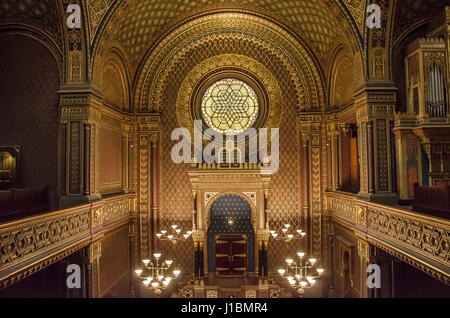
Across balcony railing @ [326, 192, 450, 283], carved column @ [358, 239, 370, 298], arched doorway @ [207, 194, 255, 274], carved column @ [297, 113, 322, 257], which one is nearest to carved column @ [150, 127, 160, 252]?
arched doorway @ [207, 194, 255, 274]

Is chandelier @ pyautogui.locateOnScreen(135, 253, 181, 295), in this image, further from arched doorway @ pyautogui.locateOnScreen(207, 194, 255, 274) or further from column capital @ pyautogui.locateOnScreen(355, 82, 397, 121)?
column capital @ pyautogui.locateOnScreen(355, 82, 397, 121)

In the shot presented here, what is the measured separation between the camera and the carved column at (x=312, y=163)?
13141 millimetres

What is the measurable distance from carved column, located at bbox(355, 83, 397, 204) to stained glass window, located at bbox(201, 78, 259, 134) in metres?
5.36

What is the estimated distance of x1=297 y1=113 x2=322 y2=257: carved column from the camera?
13.1 meters

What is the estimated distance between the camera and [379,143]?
30.3 feet

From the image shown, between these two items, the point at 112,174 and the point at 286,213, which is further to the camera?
the point at 286,213

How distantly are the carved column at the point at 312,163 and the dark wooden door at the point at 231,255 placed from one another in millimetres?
2882

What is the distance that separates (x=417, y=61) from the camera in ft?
29.1

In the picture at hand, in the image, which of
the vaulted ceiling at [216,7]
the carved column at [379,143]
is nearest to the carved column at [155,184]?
Answer: the vaulted ceiling at [216,7]

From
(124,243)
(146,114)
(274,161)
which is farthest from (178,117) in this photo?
(124,243)

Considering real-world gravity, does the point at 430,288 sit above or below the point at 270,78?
below

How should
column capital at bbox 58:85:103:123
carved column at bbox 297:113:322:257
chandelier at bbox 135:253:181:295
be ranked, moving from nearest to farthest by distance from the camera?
chandelier at bbox 135:253:181:295
column capital at bbox 58:85:103:123
carved column at bbox 297:113:322:257

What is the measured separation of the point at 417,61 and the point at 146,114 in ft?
31.9

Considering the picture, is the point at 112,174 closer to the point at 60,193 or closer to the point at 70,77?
the point at 60,193
